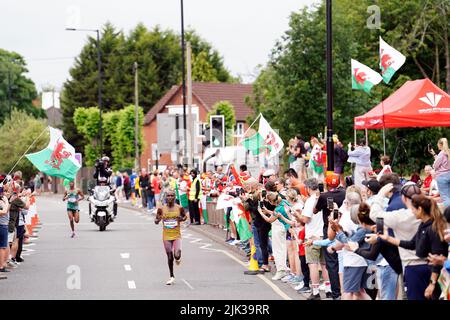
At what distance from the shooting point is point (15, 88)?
109 metres

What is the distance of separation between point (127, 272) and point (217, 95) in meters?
68.6

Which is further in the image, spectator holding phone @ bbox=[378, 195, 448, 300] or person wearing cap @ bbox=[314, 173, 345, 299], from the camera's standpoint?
person wearing cap @ bbox=[314, 173, 345, 299]

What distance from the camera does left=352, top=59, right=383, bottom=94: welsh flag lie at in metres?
22.7

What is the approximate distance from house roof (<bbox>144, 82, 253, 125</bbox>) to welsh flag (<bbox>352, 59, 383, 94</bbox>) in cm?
6202

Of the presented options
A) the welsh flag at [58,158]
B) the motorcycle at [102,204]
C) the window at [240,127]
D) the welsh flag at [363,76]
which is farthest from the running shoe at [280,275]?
the window at [240,127]

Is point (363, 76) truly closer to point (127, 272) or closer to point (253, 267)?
point (253, 267)

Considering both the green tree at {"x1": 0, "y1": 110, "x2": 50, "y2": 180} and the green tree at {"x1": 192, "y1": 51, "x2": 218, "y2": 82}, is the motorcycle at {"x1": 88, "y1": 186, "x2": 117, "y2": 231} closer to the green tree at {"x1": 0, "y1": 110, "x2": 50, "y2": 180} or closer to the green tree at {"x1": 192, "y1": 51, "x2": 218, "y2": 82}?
the green tree at {"x1": 0, "y1": 110, "x2": 50, "y2": 180}

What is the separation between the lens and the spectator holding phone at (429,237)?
34.4 ft

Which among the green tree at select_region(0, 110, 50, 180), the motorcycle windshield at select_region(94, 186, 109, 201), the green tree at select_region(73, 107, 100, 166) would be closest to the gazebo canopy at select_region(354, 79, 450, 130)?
the motorcycle windshield at select_region(94, 186, 109, 201)

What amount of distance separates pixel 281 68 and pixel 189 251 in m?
18.8

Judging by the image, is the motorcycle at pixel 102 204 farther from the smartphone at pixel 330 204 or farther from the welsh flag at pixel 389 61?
the smartphone at pixel 330 204

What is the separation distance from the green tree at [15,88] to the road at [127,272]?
78378mm

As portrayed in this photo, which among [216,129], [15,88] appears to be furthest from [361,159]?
[15,88]

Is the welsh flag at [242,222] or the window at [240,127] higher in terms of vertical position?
the window at [240,127]
